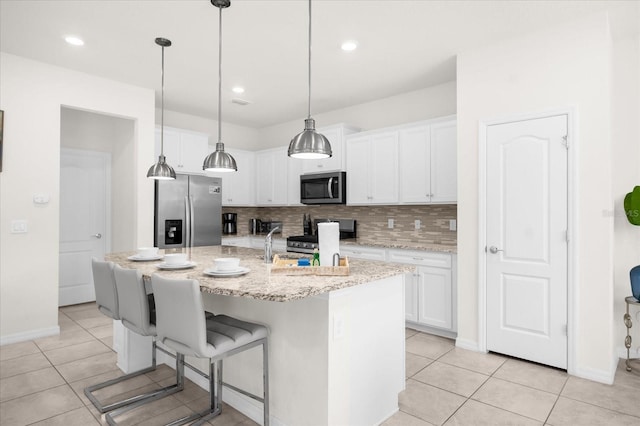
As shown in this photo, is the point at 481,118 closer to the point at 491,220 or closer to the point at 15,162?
the point at 491,220

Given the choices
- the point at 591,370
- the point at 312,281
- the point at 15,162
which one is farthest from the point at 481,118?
the point at 15,162

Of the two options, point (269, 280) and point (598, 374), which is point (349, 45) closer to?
point (269, 280)

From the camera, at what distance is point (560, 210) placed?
295 cm

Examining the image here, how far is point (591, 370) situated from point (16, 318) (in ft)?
16.7

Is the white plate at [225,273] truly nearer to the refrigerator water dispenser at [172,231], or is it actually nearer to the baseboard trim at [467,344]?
the baseboard trim at [467,344]

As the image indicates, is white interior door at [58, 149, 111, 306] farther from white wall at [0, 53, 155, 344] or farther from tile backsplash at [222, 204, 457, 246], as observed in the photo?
tile backsplash at [222, 204, 457, 246]

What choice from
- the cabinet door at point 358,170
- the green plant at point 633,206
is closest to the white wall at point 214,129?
the cabinet door at point 358,170

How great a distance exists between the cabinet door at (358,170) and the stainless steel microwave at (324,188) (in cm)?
10

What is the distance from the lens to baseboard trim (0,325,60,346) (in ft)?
11.8

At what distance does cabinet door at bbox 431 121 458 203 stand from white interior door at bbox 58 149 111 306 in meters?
4.35

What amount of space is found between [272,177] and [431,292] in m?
3.19

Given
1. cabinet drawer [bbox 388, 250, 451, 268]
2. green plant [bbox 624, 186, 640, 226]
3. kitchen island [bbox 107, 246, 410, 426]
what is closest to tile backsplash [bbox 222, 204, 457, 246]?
cabinet drawer [bbox 388, 250, 451, 268]

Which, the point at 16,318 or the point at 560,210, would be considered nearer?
the point at 560,210

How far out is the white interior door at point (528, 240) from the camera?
2961 millimetres
